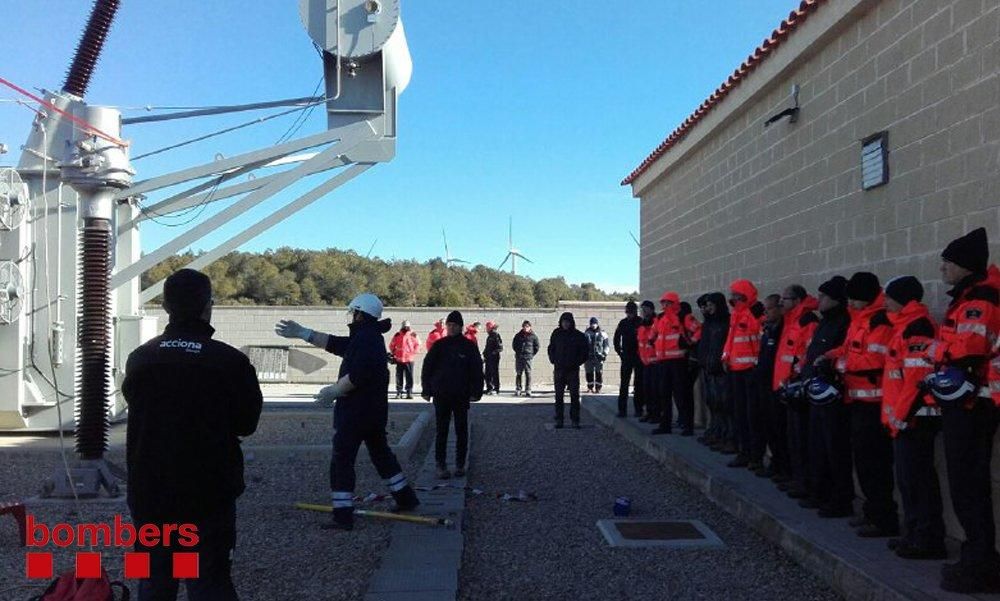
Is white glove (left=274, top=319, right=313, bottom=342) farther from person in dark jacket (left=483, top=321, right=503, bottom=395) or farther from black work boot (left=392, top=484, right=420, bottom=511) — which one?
person in dark jacket (left=483, top=321, right=503, bottom=395)

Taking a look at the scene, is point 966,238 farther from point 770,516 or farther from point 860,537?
point 770,516

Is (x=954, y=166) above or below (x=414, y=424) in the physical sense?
above

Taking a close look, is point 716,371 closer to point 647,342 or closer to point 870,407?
point 647,342

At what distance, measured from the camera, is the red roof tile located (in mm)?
8248

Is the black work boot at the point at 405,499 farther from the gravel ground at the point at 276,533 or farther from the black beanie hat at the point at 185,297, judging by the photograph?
the black beanie hat at the point at 185,297

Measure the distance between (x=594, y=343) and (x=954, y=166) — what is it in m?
14.7

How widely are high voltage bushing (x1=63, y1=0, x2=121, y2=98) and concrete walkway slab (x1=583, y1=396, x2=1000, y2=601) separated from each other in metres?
6.51

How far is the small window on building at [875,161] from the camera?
273 inches

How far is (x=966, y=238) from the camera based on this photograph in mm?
4879

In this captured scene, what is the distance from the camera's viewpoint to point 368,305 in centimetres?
704

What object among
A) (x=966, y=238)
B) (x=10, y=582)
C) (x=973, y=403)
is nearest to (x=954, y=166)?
(x=966, y=238)

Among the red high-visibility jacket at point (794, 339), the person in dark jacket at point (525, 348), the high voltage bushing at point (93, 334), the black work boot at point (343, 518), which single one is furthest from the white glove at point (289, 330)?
the person in dark jacket at point (525, 348)

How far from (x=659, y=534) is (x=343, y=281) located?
49782mm

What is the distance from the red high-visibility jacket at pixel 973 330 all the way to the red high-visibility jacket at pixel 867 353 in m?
0.89
